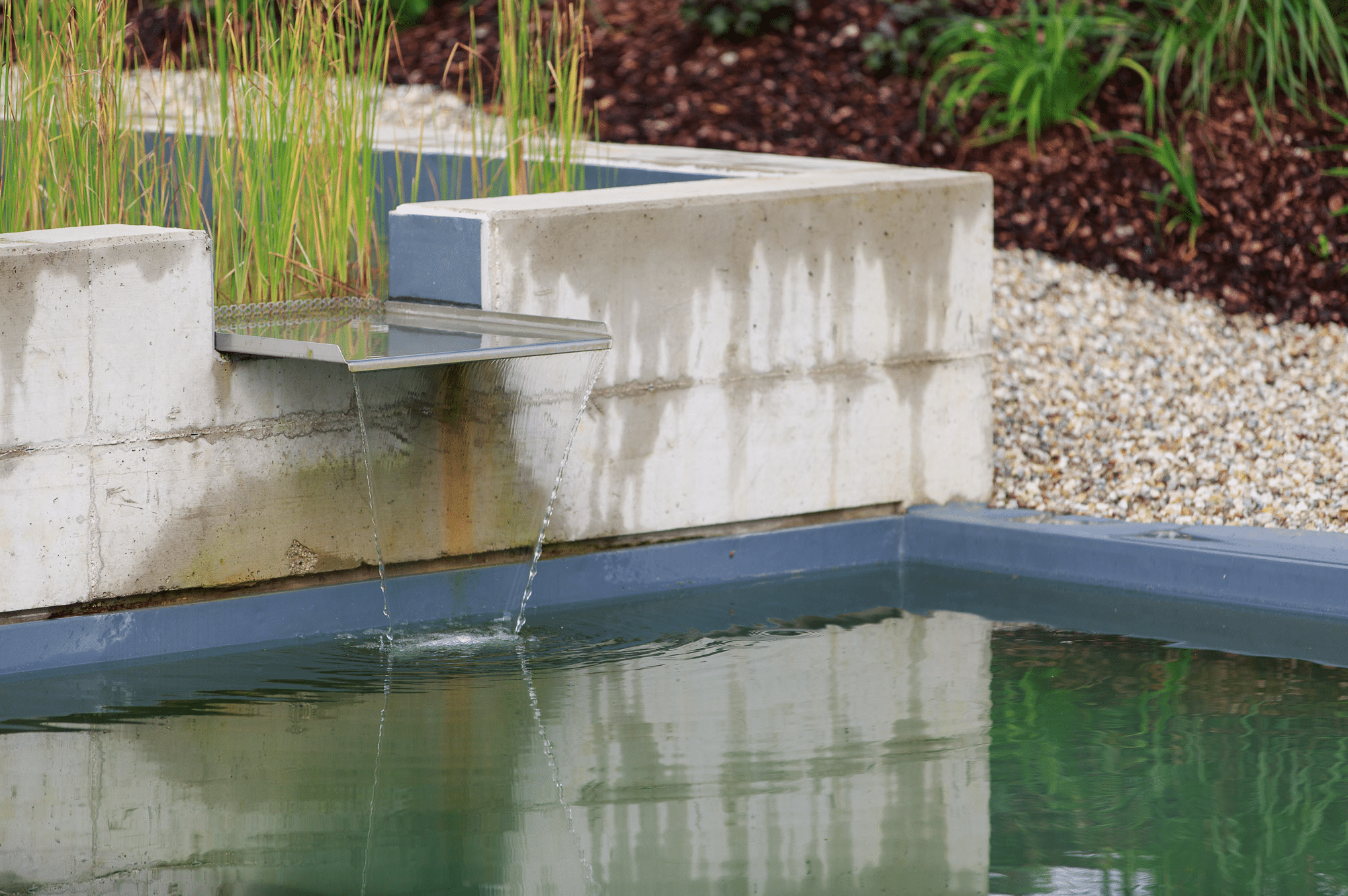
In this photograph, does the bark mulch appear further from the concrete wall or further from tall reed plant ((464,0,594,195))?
tall reed plant ((464,0,594,195))

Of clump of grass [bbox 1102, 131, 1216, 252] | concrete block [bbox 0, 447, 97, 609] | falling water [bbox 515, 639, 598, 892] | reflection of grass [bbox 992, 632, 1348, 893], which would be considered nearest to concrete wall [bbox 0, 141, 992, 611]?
concrete block [bbox 0, 447, 97, 609]

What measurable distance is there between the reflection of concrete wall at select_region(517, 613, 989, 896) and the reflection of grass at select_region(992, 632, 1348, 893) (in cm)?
10

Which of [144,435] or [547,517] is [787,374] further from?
[144,435]

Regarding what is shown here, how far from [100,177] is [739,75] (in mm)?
5097

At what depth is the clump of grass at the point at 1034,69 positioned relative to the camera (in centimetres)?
878

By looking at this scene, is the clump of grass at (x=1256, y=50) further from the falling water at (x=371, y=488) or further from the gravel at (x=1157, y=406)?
the falling water at (x=371, y=488)

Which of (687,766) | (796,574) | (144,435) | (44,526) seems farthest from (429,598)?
(687,766)

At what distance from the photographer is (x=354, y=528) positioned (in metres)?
5.16

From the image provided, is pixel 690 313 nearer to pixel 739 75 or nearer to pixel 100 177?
pixel 100 177

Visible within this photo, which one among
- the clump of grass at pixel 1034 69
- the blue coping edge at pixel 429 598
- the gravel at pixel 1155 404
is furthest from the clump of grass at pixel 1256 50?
the blue coping edge at pixel 429 598

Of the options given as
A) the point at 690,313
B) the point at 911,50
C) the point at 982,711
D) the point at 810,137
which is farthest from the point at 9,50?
the point at 911,50

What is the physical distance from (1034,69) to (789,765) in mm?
5522

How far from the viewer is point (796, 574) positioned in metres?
5.88

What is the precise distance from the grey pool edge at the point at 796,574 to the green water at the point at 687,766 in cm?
10
